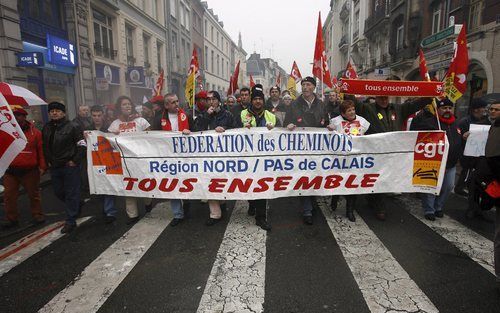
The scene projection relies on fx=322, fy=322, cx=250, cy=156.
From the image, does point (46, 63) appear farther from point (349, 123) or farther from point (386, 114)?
point (386, 114)

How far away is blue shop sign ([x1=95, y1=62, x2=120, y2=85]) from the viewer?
1571 cm

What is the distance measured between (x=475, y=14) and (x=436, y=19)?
18.2 ft

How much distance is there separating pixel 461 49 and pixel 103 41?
1649cm

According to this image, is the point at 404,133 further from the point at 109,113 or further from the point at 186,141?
the point at 109,113

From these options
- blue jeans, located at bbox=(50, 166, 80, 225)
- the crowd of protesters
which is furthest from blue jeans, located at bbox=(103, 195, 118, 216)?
blue jeans, located at bbox=(50, 166, 80, 225)

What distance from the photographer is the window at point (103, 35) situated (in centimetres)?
1593

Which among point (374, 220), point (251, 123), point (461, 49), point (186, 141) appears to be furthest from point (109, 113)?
point (461, 49)

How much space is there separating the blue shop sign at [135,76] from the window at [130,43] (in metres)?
1.18

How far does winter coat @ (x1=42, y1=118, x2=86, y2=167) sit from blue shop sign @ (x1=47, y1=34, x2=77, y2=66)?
888cm

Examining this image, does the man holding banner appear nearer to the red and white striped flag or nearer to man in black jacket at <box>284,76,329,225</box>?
man in black jacket at <box>284,76,329,225</box>

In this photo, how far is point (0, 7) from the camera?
31.0ft

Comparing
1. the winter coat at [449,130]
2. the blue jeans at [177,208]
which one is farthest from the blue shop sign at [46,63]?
the winter coat at [449,130]

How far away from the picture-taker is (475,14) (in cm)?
1368

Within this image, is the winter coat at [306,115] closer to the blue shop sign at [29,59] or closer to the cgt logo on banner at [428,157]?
the cgt logo on banner at [428,157]
